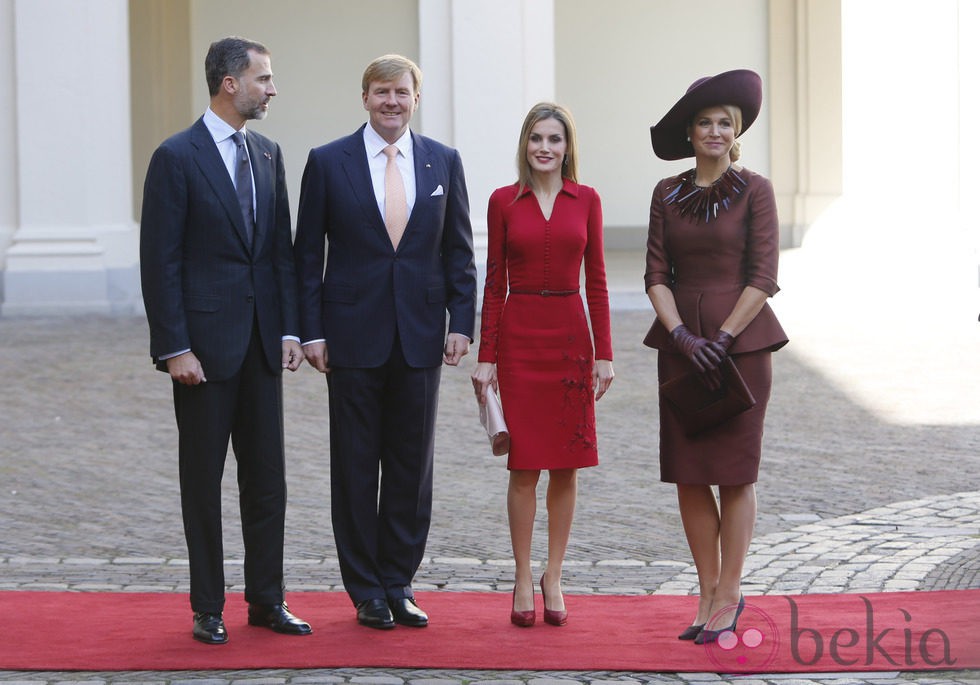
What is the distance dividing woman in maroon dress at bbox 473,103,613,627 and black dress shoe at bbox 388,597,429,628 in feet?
1.03

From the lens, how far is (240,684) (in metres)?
4.62

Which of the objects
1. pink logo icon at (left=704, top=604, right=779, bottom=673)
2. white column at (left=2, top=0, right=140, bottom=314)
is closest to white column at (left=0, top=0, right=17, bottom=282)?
white column at (left=2, top=0, right=140, bottom=314)

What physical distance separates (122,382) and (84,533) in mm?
4273

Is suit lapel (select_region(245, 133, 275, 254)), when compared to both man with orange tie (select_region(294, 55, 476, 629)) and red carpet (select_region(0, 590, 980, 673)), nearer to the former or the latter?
man with orange tie (select_region(294, 55, 476, 629))

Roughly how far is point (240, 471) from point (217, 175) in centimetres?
100

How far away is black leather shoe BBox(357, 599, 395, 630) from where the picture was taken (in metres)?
5.27

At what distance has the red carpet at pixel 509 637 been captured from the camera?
190 inches

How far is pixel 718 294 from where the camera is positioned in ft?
16.9

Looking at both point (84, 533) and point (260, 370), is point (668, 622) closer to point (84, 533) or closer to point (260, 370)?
point (260, 370)

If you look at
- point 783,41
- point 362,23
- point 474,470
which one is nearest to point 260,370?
point 474,470

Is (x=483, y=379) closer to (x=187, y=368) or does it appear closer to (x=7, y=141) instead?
(x=187, y=368)

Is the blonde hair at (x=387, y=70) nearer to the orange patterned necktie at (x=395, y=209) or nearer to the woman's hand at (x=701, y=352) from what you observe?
Answer: the orange patterned necktie at (x=395, y=209)

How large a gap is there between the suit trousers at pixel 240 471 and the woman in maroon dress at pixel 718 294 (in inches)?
52.2

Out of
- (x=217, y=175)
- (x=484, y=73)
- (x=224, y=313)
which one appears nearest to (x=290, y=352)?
(x=224, y=313)
